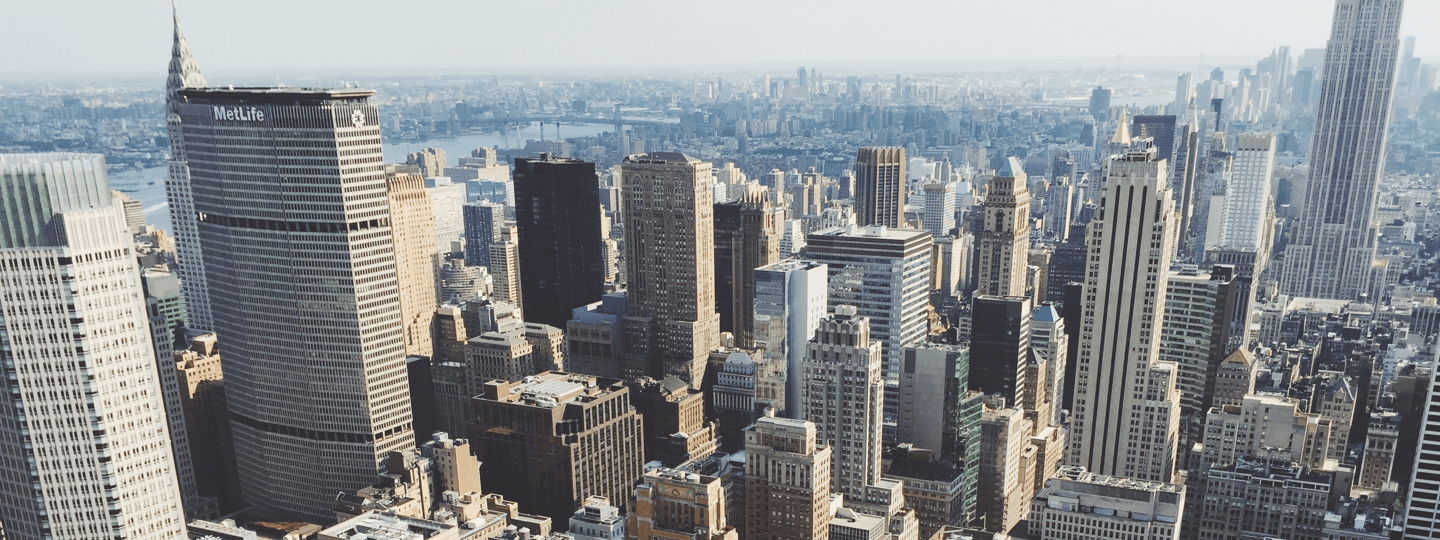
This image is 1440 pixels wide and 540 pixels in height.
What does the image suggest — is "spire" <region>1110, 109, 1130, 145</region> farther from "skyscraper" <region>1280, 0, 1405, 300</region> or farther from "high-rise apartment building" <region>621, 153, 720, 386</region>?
"high-rise apartment building" <region>621, 153, 720, 386</region>

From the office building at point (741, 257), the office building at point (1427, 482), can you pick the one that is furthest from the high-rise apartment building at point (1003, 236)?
the office building at point (1427, 482)

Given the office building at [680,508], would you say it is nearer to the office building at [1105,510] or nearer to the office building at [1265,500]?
the office building at [1105,510]

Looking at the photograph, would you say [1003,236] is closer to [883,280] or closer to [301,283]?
[883,280]

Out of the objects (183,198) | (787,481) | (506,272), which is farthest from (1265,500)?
(506,272)

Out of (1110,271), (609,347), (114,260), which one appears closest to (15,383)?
(114,260)

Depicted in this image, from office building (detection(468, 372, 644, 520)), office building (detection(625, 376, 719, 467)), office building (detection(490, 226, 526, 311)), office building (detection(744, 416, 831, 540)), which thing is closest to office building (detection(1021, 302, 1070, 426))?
office building (detection(625, 376, 719, 467))
